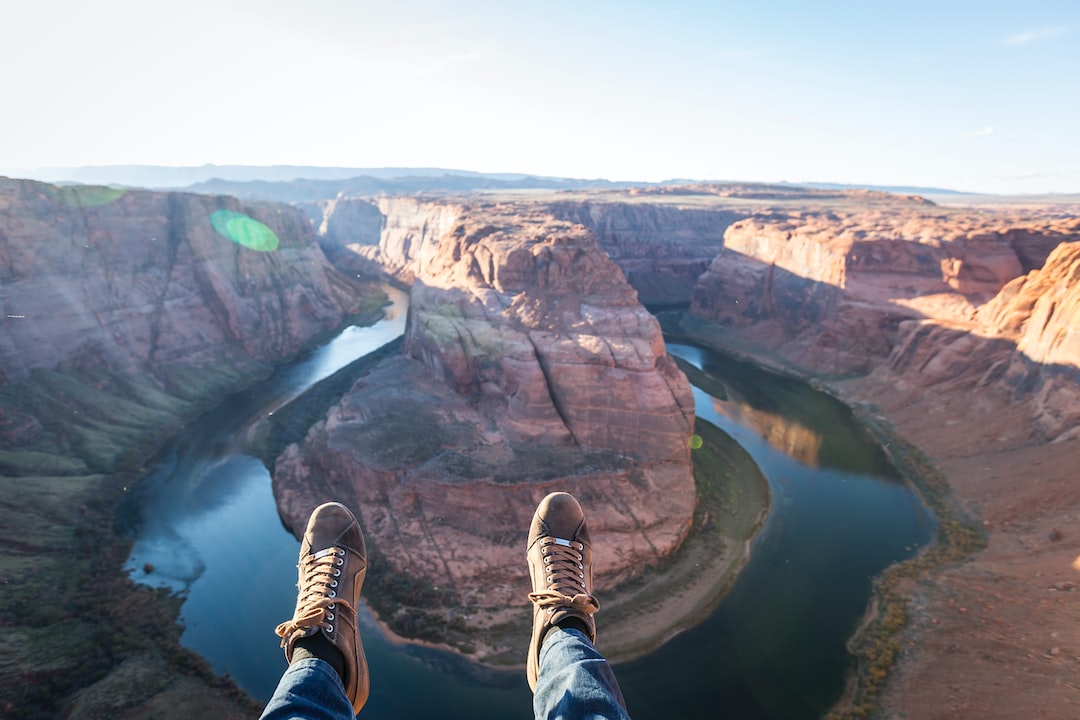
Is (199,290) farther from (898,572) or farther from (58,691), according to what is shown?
(898,572)

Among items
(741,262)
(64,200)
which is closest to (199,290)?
(64,200)

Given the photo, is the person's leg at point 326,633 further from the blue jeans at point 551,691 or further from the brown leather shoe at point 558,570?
the brown leather shoe at point 558,570

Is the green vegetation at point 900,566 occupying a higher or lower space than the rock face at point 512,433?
lower

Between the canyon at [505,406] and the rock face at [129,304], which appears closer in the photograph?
the canyon at [505,406]

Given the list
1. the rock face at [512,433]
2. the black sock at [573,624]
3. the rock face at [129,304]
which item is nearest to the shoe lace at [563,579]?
the black sock at [573,624]

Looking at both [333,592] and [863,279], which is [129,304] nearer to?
[333,592]

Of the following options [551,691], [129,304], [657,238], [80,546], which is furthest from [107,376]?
[657,238]

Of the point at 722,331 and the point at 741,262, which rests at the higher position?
the point at 741,262
